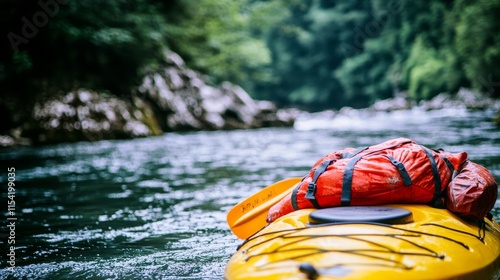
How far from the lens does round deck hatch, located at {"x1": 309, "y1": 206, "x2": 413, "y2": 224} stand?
2264mm

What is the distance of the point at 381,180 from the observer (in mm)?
2562

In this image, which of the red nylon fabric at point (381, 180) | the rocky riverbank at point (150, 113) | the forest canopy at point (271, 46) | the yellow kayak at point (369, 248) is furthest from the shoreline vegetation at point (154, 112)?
the yellow kayak at point (369, 248)

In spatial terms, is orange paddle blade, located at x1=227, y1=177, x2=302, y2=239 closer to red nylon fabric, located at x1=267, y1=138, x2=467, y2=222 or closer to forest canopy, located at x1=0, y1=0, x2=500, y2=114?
red nylon fabric, located at x1=267, y1=138, x2=467, y2=222

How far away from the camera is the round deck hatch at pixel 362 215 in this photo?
2264mm

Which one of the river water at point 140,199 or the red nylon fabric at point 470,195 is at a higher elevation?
the red nylon fabric at point 470,195

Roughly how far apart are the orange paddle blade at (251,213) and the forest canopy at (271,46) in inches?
349

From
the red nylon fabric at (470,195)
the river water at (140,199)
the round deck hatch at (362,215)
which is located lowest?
the river water at (140,199)

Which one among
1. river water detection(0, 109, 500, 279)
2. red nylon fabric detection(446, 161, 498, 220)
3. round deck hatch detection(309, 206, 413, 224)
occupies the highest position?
round deck hatch detection(309, 206, 413, 224)

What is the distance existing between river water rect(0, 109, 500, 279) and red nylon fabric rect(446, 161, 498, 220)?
Result: 4.22ft

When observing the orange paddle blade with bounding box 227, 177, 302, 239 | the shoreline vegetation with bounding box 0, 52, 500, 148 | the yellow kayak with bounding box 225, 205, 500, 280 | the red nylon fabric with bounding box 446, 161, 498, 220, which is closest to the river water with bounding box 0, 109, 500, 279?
the orange paddle blade with bounding box 227, 177, 302, 239

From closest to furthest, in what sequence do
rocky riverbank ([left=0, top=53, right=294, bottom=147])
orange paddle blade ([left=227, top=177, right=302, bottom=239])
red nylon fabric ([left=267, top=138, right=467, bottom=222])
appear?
red nylon fabric ([left=267, top=138, right=467, bottom=222]) → orange paddle blade ([left=227, top=177, right=302, bottom=239]) → rocky riverbank ([left=0, top=53, right=294, bottom=147])

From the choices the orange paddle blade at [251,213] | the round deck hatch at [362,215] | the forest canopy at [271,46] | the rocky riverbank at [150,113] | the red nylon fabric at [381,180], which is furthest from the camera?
the forest canopy at [271,46]

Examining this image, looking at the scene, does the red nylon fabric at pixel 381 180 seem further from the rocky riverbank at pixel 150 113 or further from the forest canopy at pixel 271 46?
the forest canopy at pixel 271 46

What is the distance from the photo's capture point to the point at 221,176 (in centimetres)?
696
